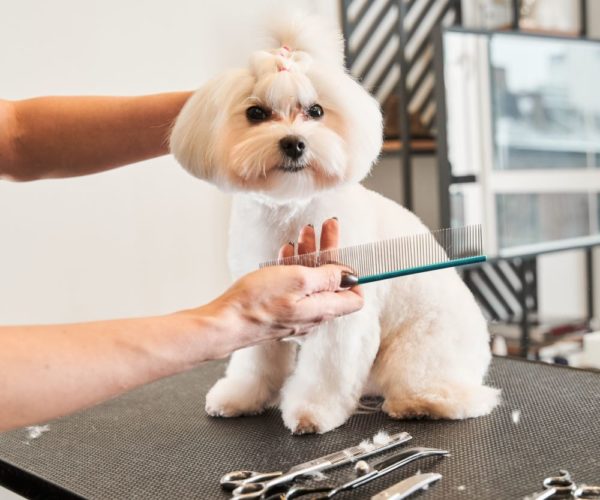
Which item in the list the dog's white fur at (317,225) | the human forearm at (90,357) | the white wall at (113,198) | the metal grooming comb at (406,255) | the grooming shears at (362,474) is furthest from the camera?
the white wall at (113,198)

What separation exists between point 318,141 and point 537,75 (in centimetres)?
232

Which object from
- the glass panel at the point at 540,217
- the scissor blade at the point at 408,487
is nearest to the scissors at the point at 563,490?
the scissor blade at the point at 408,487

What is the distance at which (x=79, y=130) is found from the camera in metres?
1.34

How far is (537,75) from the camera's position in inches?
122

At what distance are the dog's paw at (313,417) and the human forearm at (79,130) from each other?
549 mm

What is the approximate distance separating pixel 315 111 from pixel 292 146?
102 millimetres

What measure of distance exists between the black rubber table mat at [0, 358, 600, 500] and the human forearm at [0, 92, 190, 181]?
47cm

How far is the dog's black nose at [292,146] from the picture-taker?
41.4 inches

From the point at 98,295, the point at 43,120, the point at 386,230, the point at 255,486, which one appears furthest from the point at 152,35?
the point at 255,486

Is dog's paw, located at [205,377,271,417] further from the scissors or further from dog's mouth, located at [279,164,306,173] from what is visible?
the scissors

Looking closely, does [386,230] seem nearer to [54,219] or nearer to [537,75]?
[54,219]

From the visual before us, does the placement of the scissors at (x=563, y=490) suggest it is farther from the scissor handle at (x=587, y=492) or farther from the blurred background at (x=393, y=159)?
the blurred background at (x=393, y=159)

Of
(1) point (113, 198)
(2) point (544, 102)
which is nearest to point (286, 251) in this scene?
(1) point (113, 198)

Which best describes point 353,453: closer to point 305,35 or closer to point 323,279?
point 323,279
